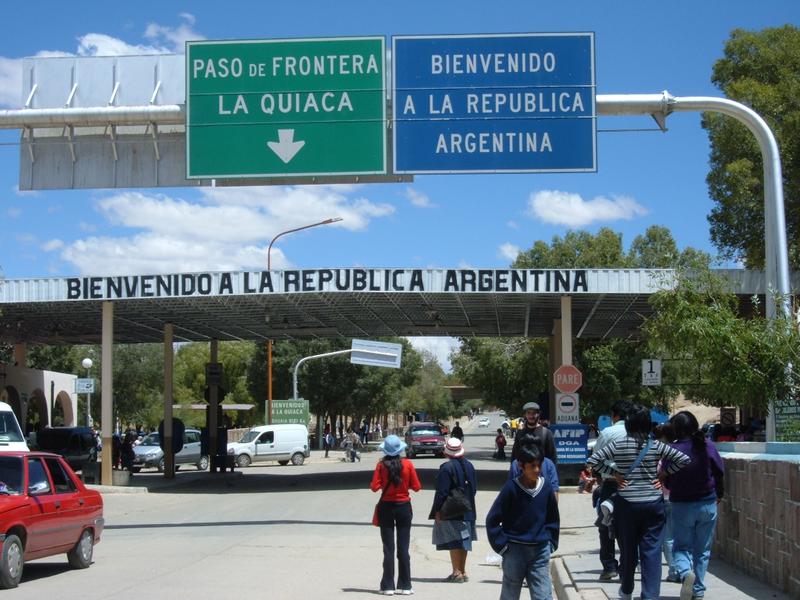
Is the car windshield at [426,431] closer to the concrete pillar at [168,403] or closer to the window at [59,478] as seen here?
the concrete pillar at [168,403]

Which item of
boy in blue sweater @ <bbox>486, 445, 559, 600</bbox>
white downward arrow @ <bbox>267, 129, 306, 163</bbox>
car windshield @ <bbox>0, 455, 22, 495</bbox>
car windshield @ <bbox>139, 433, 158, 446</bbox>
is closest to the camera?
boy in blue sweater @ <bbox>486, 445, 559, 600</bbox>

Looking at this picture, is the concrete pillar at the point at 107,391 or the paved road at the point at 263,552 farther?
the concrete pillar at the point at 107,391

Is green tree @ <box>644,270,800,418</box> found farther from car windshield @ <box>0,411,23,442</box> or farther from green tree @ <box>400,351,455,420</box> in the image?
green tree @ <box>400,351,455,420</box>

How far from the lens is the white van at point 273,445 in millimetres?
45094

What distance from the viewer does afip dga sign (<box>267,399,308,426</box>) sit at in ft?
153

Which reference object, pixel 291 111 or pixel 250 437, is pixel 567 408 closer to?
pixel 291 111

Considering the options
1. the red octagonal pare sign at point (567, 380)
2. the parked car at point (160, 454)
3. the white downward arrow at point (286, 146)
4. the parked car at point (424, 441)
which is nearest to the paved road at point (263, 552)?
the red octagonal pare sign at point (567, 380)

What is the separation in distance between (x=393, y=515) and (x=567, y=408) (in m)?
15.6

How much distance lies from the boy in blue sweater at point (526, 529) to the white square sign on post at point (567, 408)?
736 inches

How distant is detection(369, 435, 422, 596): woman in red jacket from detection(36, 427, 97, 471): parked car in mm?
25000

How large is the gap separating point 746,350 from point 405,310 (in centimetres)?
1905

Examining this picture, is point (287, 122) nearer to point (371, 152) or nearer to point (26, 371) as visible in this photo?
point (371, 152)

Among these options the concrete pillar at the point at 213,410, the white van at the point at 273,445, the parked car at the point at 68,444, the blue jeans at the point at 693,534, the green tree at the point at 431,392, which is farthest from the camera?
the green tree at the point at 431,392

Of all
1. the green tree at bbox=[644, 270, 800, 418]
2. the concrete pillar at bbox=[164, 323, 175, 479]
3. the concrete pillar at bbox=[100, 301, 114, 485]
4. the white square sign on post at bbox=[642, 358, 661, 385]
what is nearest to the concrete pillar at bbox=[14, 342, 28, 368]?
the concrete pillar at bbox=[164, 323, 175, 479]
